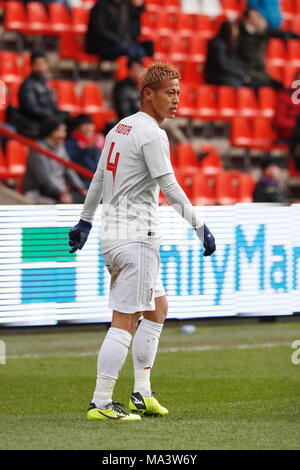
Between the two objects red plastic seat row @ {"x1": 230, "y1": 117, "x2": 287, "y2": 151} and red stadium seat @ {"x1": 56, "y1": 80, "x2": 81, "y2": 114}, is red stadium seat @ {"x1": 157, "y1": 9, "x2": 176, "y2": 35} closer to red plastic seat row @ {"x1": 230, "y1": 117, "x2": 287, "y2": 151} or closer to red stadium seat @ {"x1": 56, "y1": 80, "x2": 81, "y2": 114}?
red plastic seat row @ {"x1": 230, "y1": 117, "x2": 287, "y2": 151}

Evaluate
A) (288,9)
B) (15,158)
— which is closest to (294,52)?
(288,9)

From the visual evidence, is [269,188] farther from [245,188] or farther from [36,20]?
[36,20]

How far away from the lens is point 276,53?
17547mm

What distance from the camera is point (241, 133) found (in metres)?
15.7

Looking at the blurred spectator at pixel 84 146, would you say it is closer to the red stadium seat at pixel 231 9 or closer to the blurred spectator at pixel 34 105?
the blurred spectator at pixel 34 105

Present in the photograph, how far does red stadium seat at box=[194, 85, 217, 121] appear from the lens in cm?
1554

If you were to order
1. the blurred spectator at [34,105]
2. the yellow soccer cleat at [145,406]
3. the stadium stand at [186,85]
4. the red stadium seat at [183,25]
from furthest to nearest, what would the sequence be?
the red stadium seat at [183,25] < the stadium stand at [186,85] < the blurred spectator at [34,105] < the yellow soccer cleat at [145,406]

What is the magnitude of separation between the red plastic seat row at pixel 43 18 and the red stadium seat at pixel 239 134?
2.54 m

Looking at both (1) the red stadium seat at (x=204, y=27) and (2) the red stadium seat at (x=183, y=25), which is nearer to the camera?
(2) the red stadium seat at (x=183, y=25)

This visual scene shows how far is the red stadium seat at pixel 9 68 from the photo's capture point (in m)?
13.9

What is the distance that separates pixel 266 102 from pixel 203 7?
7.96 feet

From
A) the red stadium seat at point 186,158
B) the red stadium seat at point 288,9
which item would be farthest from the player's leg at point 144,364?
the red stadium seat at point 288,9
